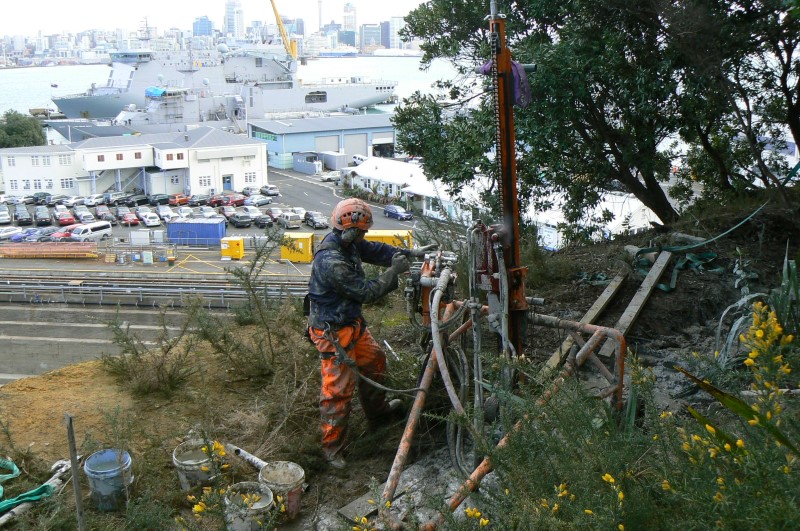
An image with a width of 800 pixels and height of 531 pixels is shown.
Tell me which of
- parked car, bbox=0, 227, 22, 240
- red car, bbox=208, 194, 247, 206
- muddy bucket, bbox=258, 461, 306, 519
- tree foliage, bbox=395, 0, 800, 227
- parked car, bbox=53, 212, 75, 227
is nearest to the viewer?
muddy bucket, bbox=258, 461, 306, 519

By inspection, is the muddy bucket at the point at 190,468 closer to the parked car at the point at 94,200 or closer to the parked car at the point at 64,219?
the parked car at the point at 64,219

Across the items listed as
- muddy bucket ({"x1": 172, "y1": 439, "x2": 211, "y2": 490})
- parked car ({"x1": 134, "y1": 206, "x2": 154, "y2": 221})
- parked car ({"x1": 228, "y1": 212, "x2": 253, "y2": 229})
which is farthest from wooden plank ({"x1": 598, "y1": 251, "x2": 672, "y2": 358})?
parked car ({"x1": 134, "y1": 206, "x2": 154, "y2": 221})

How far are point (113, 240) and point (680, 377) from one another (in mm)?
30675

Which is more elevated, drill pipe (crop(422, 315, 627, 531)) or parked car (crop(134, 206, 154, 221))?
drill pipe (crop(422, 315, 627, 531))

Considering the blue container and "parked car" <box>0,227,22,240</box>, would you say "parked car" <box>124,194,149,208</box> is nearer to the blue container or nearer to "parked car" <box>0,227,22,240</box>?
"parked car" <box>0,227,22,240</box>

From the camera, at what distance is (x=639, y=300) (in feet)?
19.1

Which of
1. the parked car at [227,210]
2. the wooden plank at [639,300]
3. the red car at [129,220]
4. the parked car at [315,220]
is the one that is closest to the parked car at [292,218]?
the parked car at [315,220]

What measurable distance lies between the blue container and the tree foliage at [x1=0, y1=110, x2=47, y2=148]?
99.0 ft

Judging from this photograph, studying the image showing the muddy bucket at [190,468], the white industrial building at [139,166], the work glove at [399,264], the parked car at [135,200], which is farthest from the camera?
the white industrial building at [139,166]

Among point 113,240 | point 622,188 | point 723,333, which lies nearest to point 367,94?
point 113,240

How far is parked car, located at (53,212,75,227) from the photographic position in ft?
119

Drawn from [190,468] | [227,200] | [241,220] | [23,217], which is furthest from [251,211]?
[190,468]

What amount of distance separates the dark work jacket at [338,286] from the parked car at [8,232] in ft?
110

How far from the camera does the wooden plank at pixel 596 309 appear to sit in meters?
4.84
